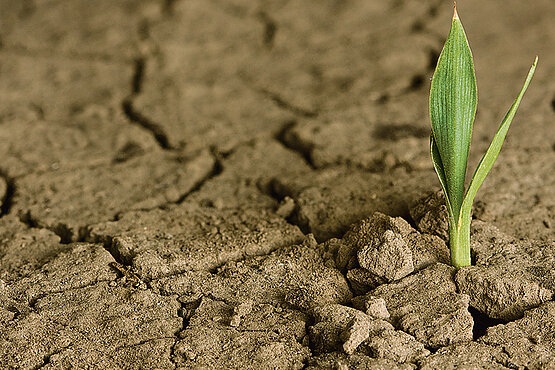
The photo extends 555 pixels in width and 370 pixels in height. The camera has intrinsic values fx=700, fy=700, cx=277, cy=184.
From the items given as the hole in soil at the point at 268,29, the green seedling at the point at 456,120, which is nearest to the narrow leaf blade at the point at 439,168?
the green seedling at the point at 456,120

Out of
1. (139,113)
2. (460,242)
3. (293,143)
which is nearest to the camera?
(460,242)

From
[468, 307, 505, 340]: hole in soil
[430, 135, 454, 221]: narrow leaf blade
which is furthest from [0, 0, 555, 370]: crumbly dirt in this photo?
[430, 135, 454, 221]: narrow leaf blade

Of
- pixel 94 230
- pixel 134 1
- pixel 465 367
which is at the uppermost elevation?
pixel 134 1

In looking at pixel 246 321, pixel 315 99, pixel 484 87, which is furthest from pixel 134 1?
pixel 246 321

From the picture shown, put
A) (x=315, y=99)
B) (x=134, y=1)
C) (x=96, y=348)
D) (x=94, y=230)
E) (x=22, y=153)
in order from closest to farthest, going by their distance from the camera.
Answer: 1. (x=96, y=348)
2. (x=94, y=230)
3. (x=22, y=153)
4. (x=315, y=99)
5. (x=134, y=1)

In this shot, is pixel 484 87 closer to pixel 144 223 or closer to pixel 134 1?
pixel 144 223

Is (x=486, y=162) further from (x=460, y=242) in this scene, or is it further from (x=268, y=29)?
(x=268, y=29)

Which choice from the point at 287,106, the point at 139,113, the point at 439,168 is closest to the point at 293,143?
the point at 287,106

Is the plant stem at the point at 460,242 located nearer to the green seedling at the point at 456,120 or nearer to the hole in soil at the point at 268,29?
the green seedling at the point at 456,120
